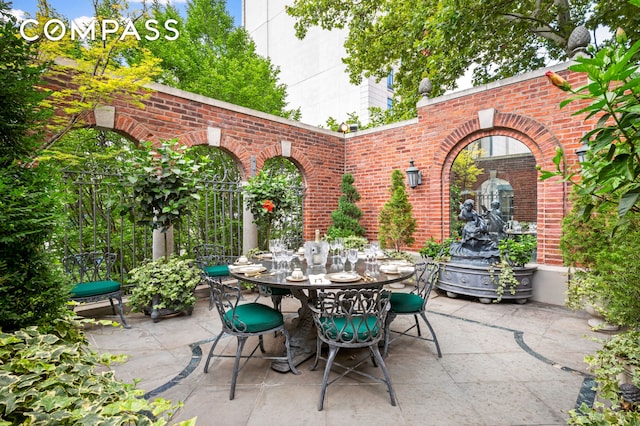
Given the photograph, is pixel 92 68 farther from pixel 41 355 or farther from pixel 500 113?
pixel 500 113

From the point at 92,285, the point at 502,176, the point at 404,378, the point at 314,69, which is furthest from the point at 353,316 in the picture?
the point at 314,69

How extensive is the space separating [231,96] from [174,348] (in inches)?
257

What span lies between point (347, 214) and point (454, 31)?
3.85m

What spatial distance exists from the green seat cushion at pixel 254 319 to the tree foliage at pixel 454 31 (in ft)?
16.2

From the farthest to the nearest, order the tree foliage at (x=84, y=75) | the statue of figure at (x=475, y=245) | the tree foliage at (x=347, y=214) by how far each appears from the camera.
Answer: the tree foliage at (x=347, y=214), the statue of figure at (x=475, y=245), the tree foliage at (x=84, y=75)

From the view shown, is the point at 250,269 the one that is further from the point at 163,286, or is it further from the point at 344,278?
the point at 163,286

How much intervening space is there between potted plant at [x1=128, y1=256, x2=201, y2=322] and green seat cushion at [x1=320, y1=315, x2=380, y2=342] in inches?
94.4

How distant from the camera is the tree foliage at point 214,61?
7.78 meters

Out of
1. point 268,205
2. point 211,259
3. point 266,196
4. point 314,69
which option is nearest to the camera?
point 268,205

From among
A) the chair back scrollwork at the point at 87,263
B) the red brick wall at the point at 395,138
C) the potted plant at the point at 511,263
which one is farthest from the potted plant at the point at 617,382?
the chair back scrollwork at the point at 87,263

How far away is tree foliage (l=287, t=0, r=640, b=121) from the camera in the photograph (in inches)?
217

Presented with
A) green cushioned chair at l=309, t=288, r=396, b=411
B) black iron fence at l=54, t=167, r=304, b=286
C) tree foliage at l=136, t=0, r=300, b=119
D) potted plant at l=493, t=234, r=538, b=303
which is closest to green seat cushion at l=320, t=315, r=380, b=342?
green cushioned chair at l=309, t=288, r=396, b=411

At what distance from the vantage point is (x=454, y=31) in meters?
5.07

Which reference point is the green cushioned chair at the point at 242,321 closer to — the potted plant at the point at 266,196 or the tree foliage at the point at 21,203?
the tree foliage at the point at 21,203
